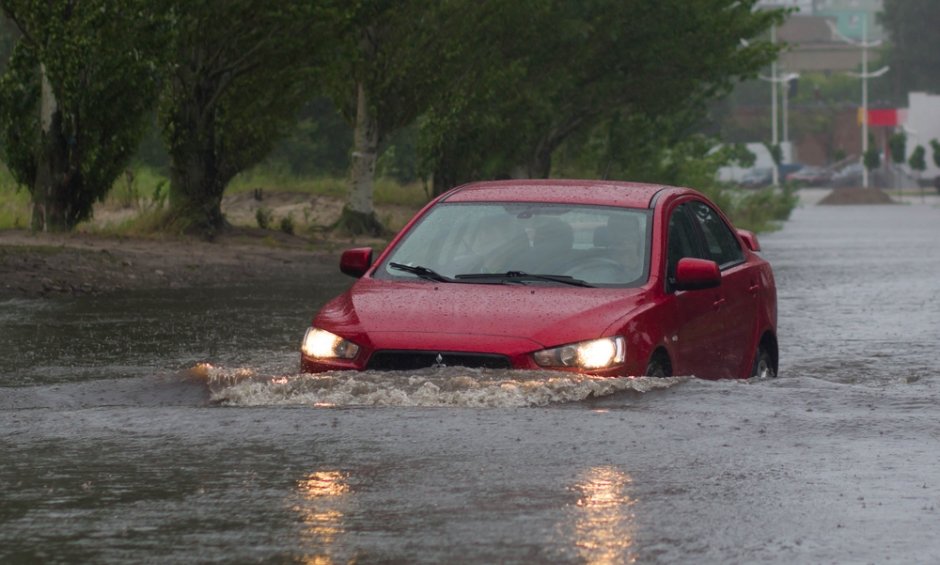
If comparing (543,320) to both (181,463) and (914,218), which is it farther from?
(914,218)

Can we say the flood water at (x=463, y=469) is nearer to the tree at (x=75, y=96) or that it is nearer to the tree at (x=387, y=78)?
the tree at (x=75, y=96)

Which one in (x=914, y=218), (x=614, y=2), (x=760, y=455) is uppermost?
(x=614, y=2)

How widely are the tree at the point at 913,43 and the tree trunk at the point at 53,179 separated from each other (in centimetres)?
14110

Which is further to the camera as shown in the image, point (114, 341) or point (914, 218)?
point (914, 218)

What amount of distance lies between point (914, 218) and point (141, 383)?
195ft

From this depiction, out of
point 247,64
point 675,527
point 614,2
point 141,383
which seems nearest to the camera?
point 675,527

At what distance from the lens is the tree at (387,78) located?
3644 centimetres

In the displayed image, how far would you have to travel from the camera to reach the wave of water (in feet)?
31.2

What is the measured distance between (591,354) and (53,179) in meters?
19.3

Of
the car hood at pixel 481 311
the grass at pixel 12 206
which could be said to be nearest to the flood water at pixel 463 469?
the car hood at pixel 481 311

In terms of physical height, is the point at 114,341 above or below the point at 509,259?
below

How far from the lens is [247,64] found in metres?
31.2

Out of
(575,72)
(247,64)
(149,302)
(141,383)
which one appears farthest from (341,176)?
(141,383)

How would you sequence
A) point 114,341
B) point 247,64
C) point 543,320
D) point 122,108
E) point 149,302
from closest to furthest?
A: 1. point 543,320
2. point 114,341
3. point 149,302
4. point 122,108
5. point 247,64
